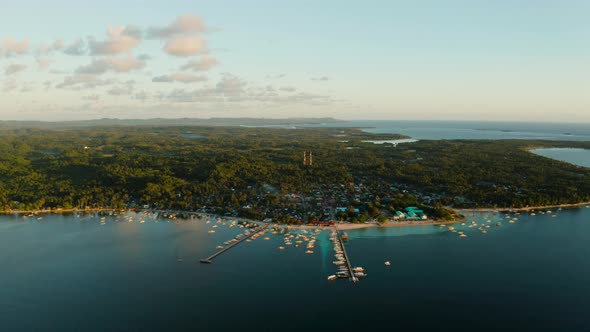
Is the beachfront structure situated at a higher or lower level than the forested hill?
Answer: lower

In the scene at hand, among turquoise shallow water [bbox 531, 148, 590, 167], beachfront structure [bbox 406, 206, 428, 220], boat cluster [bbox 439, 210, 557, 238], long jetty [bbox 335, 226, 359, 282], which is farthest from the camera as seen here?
turquoise shallow water [bbox 531, 148, 590, 167]

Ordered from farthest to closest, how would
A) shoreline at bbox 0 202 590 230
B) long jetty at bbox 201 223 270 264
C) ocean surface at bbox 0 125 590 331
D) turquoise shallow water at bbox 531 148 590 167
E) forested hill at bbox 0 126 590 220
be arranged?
turquoise shallow water at bbox 531 148 590 167, forested hill at bbox 0 126 590 220, shoreline at bbox 0 202 590 230, long jetty at bbox 201 223 270 264, ocean surface at bbox 0 125 590 331

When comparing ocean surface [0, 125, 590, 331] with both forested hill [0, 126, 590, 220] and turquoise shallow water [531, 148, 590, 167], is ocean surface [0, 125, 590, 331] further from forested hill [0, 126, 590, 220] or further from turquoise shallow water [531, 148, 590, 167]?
turquoise shallow water [531, 148, 590, 167]

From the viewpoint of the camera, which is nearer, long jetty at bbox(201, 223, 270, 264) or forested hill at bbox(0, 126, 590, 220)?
long jetty at bbox(201, 223, 270, 264)

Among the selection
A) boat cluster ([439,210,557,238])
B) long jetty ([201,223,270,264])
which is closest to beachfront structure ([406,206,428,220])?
boat cluster ([439,210,557,238])

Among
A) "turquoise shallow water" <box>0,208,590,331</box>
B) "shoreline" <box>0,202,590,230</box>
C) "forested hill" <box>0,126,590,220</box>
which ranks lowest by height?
"turquoise shallow water" <box>0,208,590,331</box>

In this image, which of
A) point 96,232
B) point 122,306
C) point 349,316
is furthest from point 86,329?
point 96,232

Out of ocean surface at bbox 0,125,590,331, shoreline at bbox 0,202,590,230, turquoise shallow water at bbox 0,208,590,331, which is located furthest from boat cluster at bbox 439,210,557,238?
shoreline at bbox 0,202,590,230

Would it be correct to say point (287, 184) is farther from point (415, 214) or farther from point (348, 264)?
point (348, 264)

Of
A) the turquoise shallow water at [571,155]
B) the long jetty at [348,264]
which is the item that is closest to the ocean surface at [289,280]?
the long jetty at [348,264]
